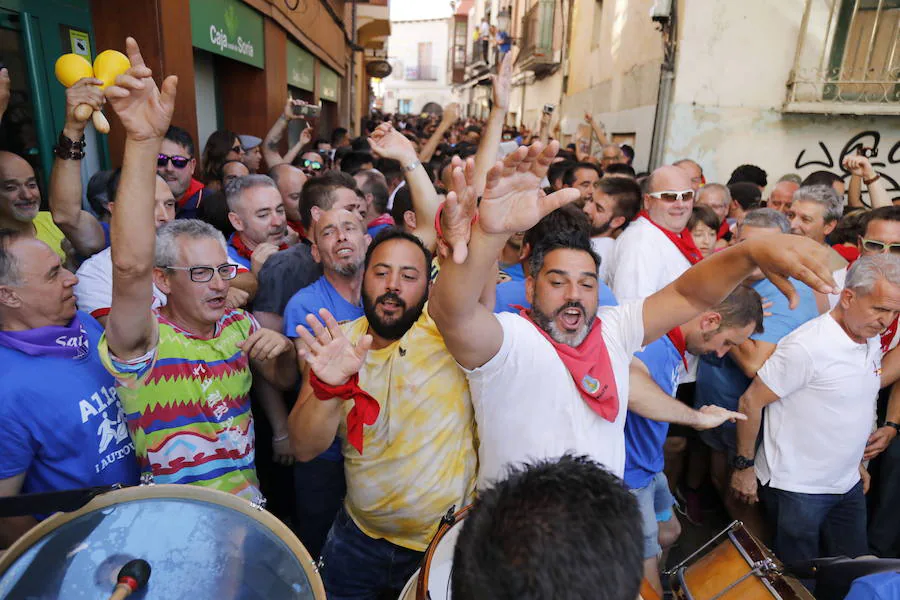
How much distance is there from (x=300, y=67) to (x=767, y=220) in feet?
30.1

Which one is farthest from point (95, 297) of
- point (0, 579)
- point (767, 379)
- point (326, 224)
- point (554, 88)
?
point (554, 88)

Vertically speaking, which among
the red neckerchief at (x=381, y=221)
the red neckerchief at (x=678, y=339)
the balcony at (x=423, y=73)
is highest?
the balcony at (x=423, y=73)

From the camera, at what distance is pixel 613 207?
409 centimetres

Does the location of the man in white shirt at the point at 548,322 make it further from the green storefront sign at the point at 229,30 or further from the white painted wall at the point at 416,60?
the white painted wall at the point at 416,60

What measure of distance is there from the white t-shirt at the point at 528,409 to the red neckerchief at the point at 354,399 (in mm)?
332

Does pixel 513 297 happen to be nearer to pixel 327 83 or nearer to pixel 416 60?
pixel 327 83

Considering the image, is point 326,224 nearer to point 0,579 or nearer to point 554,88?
point 0,579

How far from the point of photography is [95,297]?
2.38 m

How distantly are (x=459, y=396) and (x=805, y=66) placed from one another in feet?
27.7

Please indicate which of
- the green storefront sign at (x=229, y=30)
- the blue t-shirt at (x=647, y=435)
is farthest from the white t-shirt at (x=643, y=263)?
the green storefront sign at (x=229, y=30)

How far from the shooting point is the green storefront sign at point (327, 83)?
13.1 m

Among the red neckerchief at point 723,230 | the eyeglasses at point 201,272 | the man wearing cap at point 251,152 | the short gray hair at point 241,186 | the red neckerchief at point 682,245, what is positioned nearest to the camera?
the eyeglasses at point 201,272

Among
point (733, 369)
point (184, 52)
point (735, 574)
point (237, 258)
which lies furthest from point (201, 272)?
point (184, 52)

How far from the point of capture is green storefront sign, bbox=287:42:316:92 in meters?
9.48
